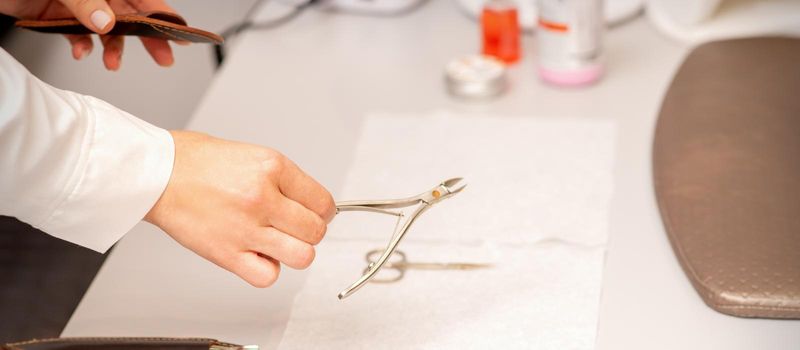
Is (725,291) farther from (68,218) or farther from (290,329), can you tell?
(68,218)

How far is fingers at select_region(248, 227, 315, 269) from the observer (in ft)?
2.19

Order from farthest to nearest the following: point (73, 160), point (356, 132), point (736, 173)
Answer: point (356, 132) < point (736, 173) < point (73, 160)

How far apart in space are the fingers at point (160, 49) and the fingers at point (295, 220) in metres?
0.33

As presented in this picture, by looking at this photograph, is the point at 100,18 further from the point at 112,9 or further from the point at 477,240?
the point at 477,240

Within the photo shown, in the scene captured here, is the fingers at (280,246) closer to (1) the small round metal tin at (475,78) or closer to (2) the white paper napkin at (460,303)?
(2) the white paper napkin at (460,303)

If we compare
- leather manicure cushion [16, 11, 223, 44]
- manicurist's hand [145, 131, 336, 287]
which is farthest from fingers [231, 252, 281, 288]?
leather manicure cushion [16, 11, 223, 44]

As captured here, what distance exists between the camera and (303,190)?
684 mm

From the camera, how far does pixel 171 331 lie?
32.2 inches

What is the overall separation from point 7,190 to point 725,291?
0.54 m

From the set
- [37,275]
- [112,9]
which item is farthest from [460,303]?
[37,275]

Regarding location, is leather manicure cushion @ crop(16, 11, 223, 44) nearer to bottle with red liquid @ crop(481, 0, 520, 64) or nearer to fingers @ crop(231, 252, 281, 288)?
fingers @ crop(231, 252, 281, 288)

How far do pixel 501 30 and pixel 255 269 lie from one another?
0.59 m

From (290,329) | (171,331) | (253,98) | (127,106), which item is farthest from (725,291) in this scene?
(127,106)

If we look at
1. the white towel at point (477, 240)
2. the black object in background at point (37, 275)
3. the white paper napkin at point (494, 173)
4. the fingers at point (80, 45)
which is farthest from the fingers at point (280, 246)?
the black object in background at point (37, 275)
